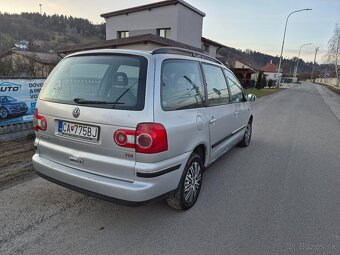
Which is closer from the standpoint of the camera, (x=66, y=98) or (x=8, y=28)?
(x=66, y=98)

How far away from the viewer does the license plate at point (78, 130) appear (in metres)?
2.69

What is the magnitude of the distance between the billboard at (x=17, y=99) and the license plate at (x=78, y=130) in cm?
368

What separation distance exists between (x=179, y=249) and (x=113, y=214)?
97 cm

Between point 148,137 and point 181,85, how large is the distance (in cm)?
91

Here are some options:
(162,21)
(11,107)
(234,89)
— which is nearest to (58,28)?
(162,21)

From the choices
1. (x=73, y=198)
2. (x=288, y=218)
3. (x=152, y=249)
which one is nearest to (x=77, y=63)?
(x=73, y=198)

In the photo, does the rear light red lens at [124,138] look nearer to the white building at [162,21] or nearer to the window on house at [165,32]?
the white building at [162,21]

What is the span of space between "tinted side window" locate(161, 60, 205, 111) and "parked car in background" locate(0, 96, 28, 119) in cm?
442

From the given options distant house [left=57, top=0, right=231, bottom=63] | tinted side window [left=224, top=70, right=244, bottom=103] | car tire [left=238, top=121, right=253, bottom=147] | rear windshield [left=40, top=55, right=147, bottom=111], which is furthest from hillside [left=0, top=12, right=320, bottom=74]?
rear windshield [left=40, top=55, right=147, bottom=111]

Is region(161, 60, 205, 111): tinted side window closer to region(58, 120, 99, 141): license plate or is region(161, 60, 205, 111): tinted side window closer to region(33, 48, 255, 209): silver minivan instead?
region(33, 48, 255, 209): silver minivan

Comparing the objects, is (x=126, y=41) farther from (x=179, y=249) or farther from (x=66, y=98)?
(x=179, y=249)

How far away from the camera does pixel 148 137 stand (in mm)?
2527

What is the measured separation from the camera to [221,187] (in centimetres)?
Result: 404

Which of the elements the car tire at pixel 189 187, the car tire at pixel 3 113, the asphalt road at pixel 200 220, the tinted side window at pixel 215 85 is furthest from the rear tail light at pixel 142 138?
the car tire at pixel 3 113
